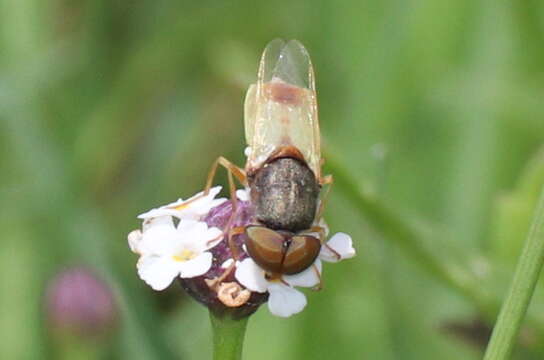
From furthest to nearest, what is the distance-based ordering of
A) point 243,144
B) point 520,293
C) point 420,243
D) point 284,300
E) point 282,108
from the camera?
1. point 243,144
2. point 420,243
3. point 282,108
4. point 284,300
5. point 520,293

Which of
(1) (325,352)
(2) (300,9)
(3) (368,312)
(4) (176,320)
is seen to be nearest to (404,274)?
(3) (368,312)

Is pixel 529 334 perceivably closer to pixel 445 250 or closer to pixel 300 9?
pixel 445 250

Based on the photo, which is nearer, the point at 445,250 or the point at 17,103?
the point at 445,250

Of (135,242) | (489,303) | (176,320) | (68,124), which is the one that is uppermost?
(135,242)

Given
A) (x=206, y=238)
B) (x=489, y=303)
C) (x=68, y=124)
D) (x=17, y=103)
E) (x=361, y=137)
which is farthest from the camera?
(x=68, y=124)

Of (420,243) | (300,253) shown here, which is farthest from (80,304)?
(300,253)

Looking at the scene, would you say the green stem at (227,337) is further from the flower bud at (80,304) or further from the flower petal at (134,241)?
the flower bud at (80,304)

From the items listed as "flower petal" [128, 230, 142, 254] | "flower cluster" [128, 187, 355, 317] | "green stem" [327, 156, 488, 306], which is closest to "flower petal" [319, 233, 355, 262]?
"flower cluster" [128, 187, 355, 317]

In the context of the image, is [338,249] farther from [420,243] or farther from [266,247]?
[420,243]
